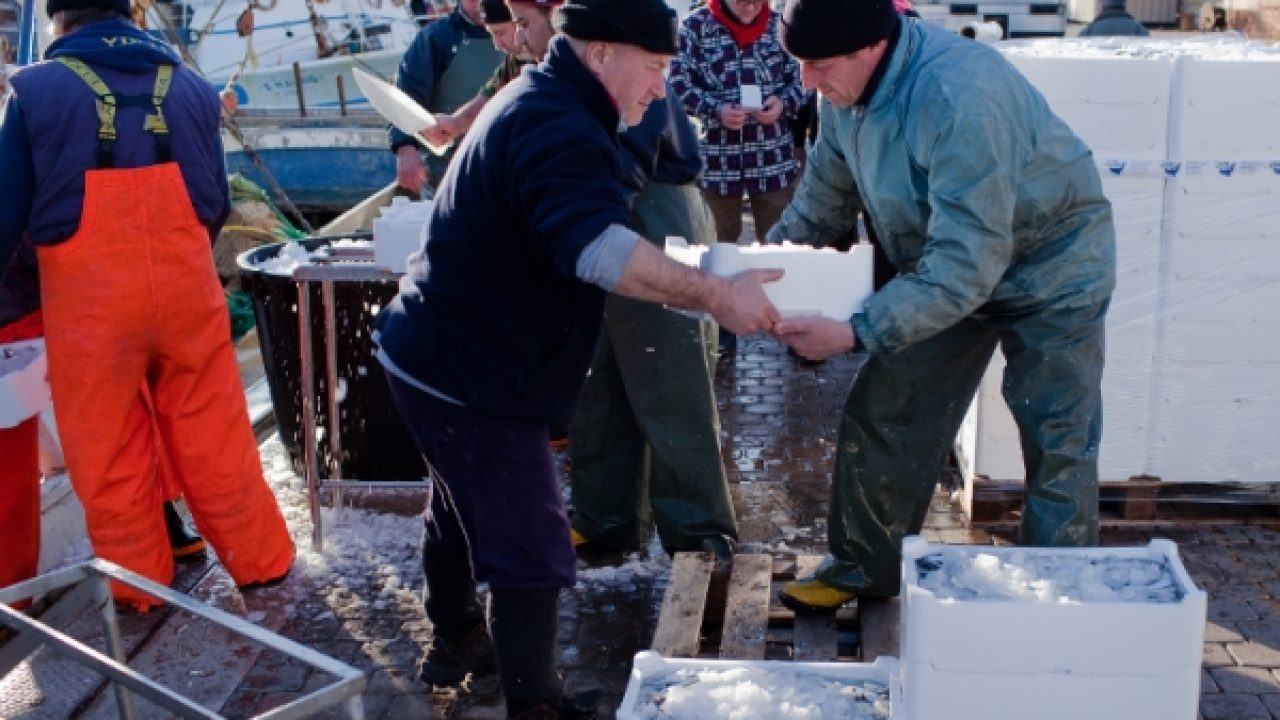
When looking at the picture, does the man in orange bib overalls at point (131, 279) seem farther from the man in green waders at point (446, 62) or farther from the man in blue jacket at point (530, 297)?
the man in green waders at point (446, 62)

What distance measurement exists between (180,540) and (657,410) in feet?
5.68

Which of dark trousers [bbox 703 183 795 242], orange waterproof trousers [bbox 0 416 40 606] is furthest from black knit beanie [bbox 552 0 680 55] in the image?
dark trousers [bbox 703 183 795 242]

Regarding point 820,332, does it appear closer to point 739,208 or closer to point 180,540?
point 180,540

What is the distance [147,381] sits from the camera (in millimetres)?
4410

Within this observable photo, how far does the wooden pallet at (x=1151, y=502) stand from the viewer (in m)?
4.86

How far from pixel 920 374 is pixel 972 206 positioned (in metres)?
0.71

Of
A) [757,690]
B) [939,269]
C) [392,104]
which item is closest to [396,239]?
[392,104]

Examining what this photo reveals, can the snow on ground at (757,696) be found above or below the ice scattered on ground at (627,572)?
above

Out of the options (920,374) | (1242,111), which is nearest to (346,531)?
(920,374)

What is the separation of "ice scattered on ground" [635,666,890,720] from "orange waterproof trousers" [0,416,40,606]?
90.8 inches

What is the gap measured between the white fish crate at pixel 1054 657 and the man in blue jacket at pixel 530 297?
0.82 metres

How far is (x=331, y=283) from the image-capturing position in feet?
15.5

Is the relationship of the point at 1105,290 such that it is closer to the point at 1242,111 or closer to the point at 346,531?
the point at 1242,111

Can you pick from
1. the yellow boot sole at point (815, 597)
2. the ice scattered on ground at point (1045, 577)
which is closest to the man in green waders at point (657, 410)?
the yellow boot sole at point (815, 597)
